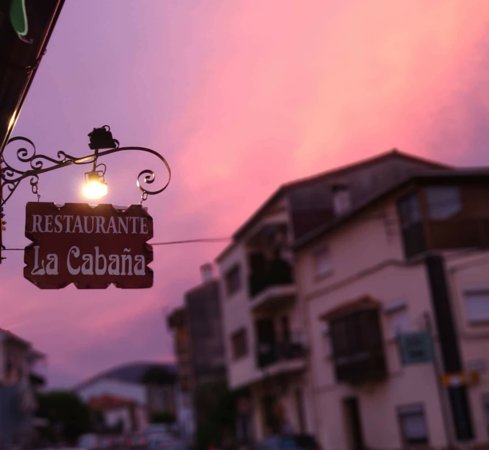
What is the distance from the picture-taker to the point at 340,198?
36.0 metres

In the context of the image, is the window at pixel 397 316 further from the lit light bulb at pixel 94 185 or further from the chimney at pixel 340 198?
the lit light bulb at pixel 94 185

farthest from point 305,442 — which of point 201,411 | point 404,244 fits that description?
point 201,411

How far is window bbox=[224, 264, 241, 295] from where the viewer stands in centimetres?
4098

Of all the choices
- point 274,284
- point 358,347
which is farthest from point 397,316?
point 274,284

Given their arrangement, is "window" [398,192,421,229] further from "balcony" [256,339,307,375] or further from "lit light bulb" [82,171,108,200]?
"lit light bulb" [82,171,108,200]

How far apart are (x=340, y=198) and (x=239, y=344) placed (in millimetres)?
9939

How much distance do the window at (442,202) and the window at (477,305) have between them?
8.79 ft

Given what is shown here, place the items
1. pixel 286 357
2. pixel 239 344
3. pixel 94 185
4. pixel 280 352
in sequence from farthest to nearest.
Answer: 1. pixel 239 344
2. pixel 280 352
3. pixel 286 357
4. pixel 94 185

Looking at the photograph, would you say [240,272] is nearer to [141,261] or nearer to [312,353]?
[312,353]

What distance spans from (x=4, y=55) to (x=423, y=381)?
22.7 metres

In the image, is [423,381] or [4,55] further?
[423,381]

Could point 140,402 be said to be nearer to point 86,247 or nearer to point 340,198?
point 340,198

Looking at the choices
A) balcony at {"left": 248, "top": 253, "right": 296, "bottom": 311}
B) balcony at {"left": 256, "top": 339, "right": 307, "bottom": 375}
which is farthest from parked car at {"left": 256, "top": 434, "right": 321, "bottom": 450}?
balcony at {"left": 248, "top": 253, "right": 296, "bottom": 311}

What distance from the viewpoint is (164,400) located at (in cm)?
11100
